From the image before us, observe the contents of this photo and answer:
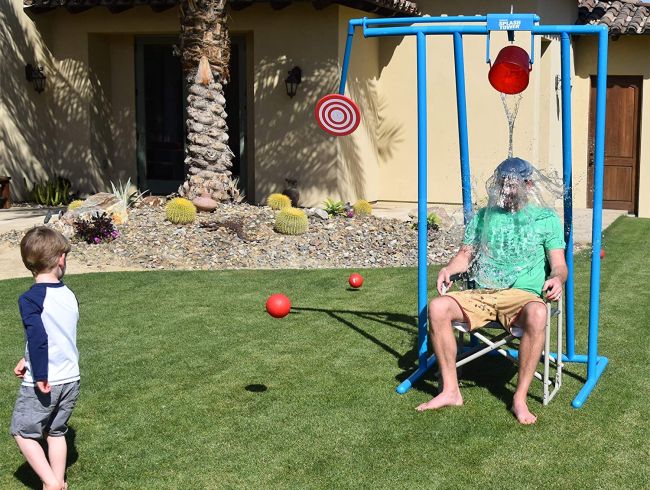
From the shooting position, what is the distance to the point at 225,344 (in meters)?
7.07

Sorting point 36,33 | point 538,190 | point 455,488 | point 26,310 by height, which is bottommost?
point 455,488

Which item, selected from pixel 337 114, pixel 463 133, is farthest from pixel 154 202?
pixel 463 133

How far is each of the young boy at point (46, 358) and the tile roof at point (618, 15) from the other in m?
13.6

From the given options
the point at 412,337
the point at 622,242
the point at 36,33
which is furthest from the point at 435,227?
the point at 36,33

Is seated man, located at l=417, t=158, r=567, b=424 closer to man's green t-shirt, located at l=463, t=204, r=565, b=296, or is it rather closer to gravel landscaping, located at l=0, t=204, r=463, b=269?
man's green t-shirt, located at l=463, t=204, r=565, b=296

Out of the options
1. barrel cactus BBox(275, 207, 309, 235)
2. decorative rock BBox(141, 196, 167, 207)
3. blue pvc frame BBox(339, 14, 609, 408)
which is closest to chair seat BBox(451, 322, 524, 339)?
blue pvc frame BBox(339, 14, 609, 408)

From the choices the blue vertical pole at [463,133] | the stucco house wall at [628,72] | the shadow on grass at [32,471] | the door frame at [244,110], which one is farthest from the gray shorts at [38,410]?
the stucco house wall at [628,72]

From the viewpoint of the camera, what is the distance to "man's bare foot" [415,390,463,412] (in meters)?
5.48

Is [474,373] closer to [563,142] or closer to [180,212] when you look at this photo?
[563,142]

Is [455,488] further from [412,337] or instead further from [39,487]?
[412,337]

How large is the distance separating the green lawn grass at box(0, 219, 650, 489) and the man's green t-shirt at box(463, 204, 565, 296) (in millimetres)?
684

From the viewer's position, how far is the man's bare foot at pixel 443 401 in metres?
5.48

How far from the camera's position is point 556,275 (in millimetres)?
5500

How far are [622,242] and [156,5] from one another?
807cm
